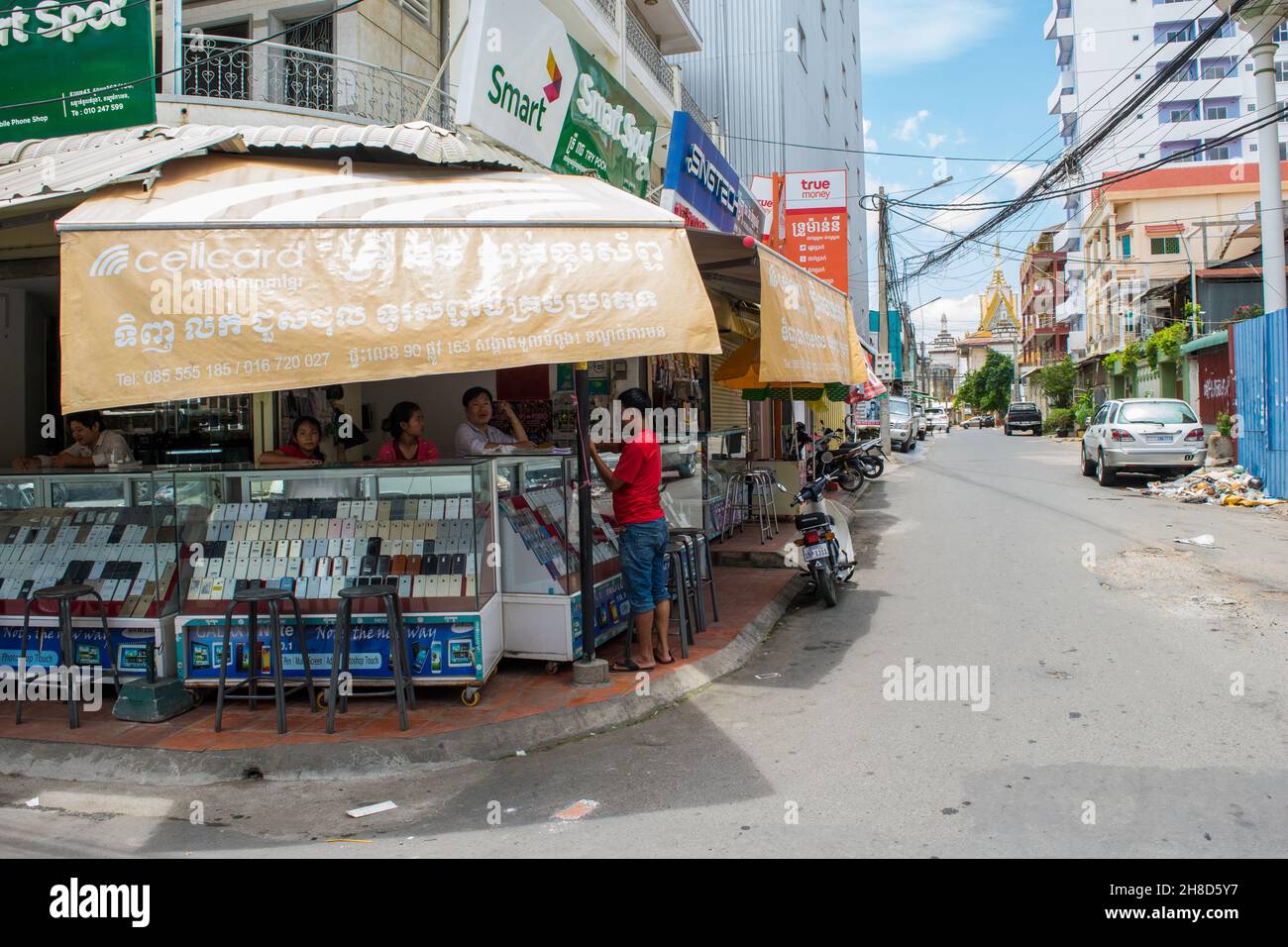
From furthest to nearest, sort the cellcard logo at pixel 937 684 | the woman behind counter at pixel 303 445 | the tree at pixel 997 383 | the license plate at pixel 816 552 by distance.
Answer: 1. the tree at pixel 997 383
2. the license plate at pixel 816 552
3. the woman behind counter at pixel 303 445
4. the cellcard logo at pixel 937 684

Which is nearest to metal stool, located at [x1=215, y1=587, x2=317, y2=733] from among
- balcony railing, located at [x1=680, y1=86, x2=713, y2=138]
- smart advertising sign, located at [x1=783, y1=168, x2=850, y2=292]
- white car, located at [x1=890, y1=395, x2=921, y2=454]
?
smart advertising sign, located at [x1=783, y1=168, x2=850, y2=292]

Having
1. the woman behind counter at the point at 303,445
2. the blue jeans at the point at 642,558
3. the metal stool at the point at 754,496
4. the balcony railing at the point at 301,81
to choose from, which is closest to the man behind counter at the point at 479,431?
the woman behind counter at the point at 303,445

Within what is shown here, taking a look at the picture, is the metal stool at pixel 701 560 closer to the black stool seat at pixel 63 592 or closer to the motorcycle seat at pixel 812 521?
the motorcycle seat at pixel 812 521

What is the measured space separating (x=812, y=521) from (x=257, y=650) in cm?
506

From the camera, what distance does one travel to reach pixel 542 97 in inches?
326

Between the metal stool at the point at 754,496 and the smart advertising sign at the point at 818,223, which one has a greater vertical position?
the smart advertising sign at the point at 818,223

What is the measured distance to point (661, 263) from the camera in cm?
482

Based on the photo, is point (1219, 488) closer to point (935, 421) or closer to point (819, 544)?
point (819, 544)

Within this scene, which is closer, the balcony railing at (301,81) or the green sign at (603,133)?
the green sign at (603,133)

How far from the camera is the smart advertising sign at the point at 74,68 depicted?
762 centimetres

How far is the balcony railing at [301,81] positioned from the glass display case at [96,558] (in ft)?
21.6

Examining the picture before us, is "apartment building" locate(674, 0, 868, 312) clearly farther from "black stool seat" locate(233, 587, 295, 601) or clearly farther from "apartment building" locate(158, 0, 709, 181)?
"black stool seat" locate(233, 587, 295, 601)

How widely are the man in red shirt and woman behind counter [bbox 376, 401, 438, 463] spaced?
4.64 feet

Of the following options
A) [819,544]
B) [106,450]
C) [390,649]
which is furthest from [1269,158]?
[106,450]
